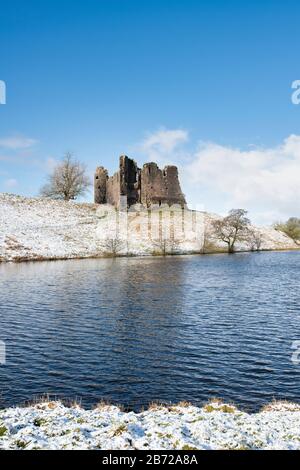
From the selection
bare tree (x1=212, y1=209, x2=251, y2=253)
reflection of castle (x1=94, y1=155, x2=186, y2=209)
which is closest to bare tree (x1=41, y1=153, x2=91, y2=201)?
reflection of castle (x1=94, y1=155, x2=186, y2=209)

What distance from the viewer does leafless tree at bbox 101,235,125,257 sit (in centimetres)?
7400

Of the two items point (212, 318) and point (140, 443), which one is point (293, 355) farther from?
point (140, 443)

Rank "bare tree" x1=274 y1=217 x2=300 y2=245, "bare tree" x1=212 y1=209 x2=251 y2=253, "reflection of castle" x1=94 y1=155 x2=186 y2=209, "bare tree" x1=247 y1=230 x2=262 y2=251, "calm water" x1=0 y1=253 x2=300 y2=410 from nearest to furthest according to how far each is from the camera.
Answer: "calm water" x1=0 y1=253 x2=300 y2=410, "bare tree" x1=212 y1=209 x2=251 y2=253, "bare tree" x1=247 y1=230 x2=262 y2=251, "reflection of castle" x1=94 y1=155 x2=186 y2=209, "bare tree" x1=274 y1=217 x2=300 y2=245

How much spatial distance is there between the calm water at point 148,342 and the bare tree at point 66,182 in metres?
71.0

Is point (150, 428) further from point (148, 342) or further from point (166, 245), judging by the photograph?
point (166, 245)

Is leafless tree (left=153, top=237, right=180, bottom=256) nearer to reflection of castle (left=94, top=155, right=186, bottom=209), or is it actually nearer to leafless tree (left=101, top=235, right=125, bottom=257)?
leafless tree (left=101, top=235, right=125, bottom=257)

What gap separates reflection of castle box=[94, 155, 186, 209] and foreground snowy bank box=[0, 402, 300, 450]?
92.4 meters

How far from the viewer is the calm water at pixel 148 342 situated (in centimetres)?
1407

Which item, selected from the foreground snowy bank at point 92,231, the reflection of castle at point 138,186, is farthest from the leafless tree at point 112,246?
the reflection of castle at point 138,186

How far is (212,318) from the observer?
24.2 m

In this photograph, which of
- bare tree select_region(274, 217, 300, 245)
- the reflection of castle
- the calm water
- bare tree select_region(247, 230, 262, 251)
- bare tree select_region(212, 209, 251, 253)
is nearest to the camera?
the calm water

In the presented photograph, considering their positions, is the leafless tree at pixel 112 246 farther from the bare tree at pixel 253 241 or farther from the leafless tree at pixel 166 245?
the bare tree at pixel 253 241
